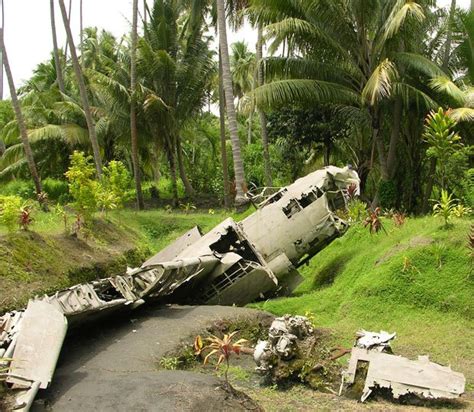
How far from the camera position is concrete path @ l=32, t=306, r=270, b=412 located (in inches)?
279

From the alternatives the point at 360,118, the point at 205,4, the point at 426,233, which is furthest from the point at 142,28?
the point at 426,233

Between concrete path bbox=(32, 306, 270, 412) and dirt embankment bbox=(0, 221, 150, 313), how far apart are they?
110 inches

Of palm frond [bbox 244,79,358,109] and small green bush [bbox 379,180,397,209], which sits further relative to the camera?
small green bush [bbox 379,180,397,209]

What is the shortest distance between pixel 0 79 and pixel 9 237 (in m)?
44.4

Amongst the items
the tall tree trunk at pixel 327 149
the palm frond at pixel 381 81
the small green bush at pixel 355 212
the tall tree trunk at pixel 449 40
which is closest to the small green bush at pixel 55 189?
the tall tree trunk at pixel 327 149

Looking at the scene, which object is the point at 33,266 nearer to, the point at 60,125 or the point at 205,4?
the point at 205,4

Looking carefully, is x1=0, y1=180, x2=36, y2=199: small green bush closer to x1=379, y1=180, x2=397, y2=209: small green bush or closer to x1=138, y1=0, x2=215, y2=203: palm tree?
x1=138, y1=0, x2=215, y2=203: palm tree

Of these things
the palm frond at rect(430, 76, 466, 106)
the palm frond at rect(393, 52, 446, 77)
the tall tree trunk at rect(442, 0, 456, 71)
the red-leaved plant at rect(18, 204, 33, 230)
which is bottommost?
the red-leaved plant at rect(18, 204, 33, 230)

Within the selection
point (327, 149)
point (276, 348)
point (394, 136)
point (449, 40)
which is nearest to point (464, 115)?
point (394, 136)

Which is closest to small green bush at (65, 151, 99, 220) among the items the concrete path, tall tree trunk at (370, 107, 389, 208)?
the concrete path

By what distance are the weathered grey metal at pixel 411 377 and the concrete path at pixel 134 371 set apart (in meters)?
1.96

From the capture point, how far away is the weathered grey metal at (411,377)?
7488 mm

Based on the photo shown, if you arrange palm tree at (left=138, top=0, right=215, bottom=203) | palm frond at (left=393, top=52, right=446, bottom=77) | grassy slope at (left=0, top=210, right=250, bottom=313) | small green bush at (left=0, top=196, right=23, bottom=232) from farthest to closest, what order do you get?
palm tree at (left=138, top=0, right=215, bottom=203), palm frond at (left=393, top=52, right=446, bottom=77), small green bush at (left=0, top=196, right=23, bottom=232), grassy slope at (left=0, top=210, right=250, bottom=313)

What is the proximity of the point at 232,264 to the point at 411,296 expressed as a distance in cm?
382
